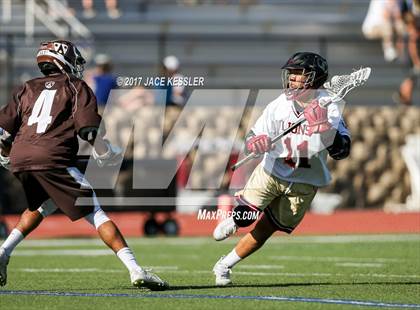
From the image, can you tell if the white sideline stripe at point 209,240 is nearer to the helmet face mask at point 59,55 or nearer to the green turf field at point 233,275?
the green turf field at point 233,275

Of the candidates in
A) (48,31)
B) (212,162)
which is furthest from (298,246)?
(48,31)

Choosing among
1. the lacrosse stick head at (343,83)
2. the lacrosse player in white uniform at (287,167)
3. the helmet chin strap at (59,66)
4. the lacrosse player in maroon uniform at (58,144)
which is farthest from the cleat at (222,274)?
the helmet chin strap at (59,66)

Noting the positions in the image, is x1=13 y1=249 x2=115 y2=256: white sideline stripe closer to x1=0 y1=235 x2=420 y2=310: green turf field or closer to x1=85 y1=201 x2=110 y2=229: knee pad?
x1=0 y1=235 x2=420 y2=310: green turf field

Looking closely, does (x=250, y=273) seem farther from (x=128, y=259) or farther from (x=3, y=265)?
(x=3, y=265)

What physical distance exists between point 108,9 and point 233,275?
41.4 feet

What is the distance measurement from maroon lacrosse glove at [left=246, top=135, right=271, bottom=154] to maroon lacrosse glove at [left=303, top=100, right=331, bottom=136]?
306 mm

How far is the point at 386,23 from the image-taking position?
63.0 feet

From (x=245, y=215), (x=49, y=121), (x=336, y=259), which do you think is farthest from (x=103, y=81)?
(x=49, y=121)

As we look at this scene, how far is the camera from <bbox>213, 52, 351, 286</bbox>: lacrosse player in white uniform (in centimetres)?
795

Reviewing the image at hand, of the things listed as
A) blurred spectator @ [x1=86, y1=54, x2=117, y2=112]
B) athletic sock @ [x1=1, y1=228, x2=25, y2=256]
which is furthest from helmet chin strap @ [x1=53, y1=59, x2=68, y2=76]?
blurred spectator @ [x1=86, y1=54, x2=117, y2=112]

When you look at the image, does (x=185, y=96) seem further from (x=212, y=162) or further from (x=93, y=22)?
(x=93, y=22)

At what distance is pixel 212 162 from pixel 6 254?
29.2ft

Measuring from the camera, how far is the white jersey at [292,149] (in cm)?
798

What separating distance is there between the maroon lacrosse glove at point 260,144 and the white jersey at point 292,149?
0.50 ft
